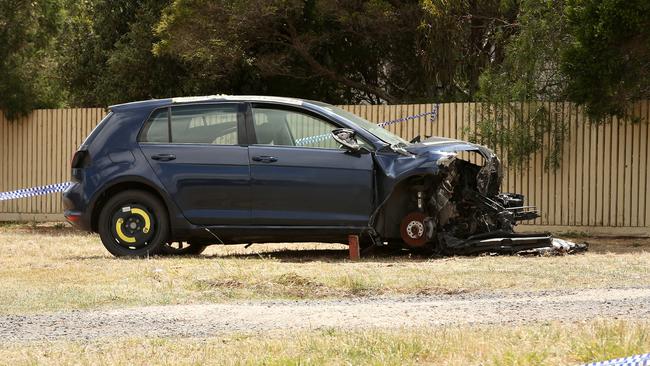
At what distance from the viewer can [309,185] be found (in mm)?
13047

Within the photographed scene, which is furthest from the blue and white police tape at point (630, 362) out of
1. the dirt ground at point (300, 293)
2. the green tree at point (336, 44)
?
the green tree at point (336, 44)

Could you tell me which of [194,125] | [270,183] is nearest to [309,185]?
[270,183]

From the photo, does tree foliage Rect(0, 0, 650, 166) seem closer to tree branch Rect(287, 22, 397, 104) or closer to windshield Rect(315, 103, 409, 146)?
tree branch Rect(287, 22, 397, 104)

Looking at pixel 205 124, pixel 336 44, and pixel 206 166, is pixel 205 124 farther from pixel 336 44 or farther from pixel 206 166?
pixel 336 44

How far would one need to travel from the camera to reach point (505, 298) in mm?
9625

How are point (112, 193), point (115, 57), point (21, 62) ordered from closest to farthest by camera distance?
point (112, 193) < point (21, 62) < point (115, 57)

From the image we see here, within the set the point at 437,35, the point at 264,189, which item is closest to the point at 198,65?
the point at 437,35

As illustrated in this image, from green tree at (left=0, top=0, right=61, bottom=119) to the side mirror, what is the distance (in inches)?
437

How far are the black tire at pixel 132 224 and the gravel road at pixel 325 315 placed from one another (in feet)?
13.1

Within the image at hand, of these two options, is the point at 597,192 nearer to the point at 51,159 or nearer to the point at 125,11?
the point at 51,159

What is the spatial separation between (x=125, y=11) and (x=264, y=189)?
1353cm

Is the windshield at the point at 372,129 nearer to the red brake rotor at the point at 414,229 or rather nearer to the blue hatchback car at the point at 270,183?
the blue hatchback car at the point at 270,183

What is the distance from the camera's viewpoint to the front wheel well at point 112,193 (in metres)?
13.5

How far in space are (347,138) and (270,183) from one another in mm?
1000
